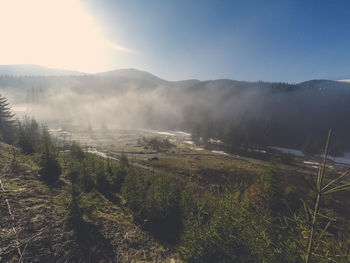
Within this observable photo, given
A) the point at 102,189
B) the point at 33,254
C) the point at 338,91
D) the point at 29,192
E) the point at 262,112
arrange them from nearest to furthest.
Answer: the point at 33,254 < the point at 29,192 < the point at 102,189 < the point at 262,112 < the point at 338,91

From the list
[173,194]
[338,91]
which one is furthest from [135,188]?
[338,91]

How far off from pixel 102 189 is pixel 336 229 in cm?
3284

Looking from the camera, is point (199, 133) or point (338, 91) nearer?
point (199, 133)

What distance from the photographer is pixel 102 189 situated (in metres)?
15.0

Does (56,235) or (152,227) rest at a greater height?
(56,235)

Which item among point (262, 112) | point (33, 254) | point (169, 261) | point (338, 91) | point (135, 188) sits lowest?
point (169, 261)

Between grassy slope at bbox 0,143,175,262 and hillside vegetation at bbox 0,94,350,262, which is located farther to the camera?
grassy slope at bbox 0,143,175,262

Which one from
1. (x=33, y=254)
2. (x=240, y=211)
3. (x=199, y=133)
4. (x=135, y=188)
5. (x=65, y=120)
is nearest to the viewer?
(x=33, y=254)

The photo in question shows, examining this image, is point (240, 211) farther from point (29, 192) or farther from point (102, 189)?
point (102, 189)

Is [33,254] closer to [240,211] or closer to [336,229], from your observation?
[240,211]

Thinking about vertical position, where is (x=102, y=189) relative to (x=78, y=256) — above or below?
below

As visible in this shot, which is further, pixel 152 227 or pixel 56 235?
pixel 152 227

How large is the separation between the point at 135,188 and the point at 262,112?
20355 cm

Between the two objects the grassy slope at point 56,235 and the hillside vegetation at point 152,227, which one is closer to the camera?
the hillside vegetation at point 152,227
